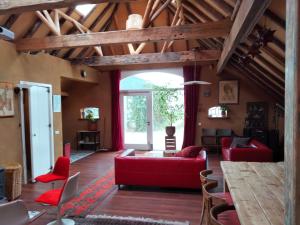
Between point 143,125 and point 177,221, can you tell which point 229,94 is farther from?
point 177,221

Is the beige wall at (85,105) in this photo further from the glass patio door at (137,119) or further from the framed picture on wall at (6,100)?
the framed picture on wall at (6,100)

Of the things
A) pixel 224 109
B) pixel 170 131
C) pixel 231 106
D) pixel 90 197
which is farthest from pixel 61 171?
pixel 231 106

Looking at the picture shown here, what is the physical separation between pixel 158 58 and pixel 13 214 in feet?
16.9

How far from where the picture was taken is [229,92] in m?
7.66

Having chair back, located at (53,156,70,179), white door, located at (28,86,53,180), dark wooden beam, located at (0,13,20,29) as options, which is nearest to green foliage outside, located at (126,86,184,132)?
white door, located at (28,86,53,180)

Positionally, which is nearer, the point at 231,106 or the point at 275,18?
the point at 275,18

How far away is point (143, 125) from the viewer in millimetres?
8461

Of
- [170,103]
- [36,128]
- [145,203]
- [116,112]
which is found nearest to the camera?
[145,203]

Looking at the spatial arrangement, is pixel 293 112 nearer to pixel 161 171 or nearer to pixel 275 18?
pixel 275 18

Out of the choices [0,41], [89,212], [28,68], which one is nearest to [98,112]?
[28,68]

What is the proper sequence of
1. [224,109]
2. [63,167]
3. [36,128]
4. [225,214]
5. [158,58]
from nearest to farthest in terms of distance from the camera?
[225,214], [63,167], [36,128], [158,58], [224,109]

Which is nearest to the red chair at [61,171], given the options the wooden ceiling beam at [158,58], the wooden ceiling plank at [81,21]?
the wooden ceiling plank at [81,21]

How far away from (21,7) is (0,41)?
2006mm

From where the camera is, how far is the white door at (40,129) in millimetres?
4934
